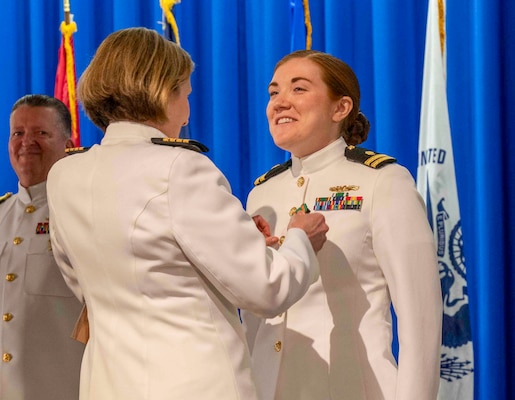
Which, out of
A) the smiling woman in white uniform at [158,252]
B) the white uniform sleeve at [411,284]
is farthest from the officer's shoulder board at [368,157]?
the smiling woman in white uniform at [158,252]

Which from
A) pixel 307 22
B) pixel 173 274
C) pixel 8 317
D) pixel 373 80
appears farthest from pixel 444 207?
pixel 173 274

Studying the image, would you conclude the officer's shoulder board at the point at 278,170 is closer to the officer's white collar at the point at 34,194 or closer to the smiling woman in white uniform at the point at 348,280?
the smiling woman in white uniform at the point at 348,280

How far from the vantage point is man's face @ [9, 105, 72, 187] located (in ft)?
8.80

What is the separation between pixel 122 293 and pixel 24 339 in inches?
43.8

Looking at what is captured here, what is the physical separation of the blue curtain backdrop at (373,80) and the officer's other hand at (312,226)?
1.65 metres

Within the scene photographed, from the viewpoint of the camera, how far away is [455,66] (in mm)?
3373

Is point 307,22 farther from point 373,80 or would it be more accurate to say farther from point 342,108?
point 342,108

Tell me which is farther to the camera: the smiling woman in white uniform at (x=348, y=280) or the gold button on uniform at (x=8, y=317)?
the gold button on uniform at (x=8, y=317)

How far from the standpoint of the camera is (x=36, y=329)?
2.52 m

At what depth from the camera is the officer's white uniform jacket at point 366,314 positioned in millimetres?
1861

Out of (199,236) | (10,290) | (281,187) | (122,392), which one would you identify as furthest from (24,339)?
(199,236)

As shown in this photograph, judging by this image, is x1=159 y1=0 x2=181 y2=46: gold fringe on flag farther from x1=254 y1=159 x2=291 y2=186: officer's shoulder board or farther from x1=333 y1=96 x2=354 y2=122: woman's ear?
x1=333 y1=96 x2=354 y2=122: woman's ear

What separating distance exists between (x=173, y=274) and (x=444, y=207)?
1.84 metres

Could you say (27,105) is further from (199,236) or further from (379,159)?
(199,236)
